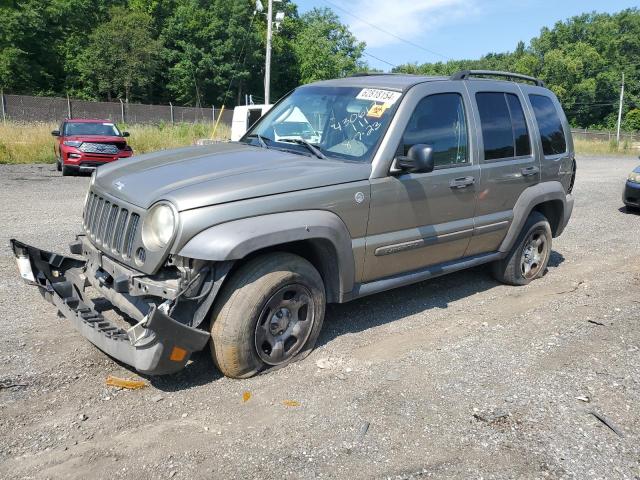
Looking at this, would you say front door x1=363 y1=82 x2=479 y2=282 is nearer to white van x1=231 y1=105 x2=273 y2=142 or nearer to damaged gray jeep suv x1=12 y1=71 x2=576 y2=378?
damaged gray jeep suv x1=12 y1=71 x2=576 y2=378

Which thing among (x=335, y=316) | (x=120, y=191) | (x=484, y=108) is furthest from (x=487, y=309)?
(x=120, y=191)

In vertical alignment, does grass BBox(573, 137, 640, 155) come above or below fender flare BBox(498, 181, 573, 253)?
below

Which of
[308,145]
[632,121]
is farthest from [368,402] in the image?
[632,121]

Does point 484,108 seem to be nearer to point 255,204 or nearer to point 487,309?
point 487,309

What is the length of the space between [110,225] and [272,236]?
119 centimetres

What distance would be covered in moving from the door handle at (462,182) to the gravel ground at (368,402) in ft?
4.10

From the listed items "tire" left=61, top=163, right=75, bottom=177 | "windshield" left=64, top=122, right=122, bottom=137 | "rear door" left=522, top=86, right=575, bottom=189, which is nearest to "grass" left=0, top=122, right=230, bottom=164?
"windshield" left=64, top=122, right=122, bottom=137

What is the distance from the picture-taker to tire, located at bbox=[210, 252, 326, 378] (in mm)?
3527

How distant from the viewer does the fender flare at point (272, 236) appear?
3.29m

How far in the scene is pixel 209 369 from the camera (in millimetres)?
3891

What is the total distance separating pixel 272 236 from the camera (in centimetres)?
351

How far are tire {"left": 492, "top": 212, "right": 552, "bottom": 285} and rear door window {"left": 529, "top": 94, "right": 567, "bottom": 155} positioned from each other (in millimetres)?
745

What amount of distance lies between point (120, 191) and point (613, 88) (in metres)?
88.2

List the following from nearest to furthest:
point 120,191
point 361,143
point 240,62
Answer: point 120,191, point 361,143, point 240,62
